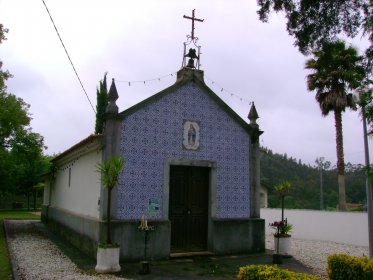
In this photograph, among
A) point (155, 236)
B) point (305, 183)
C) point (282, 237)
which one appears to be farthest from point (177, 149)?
point (305, 183)

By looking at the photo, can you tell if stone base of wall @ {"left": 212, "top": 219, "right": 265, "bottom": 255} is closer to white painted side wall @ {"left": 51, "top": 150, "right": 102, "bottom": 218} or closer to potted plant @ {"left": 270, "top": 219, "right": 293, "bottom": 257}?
potted plant @ {"left": 270, "top": 219, "right": 293, "bottom": 257}

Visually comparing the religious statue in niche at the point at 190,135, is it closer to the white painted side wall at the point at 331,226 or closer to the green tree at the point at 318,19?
the green tree at the point at 318,19

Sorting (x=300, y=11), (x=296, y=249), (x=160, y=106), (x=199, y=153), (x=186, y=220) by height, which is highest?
(x=300, y=11)

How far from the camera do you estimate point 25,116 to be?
17.3 metres

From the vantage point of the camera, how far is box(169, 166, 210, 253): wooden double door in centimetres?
1174

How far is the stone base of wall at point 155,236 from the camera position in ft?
34.6

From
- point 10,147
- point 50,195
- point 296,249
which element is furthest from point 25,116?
point 296,249

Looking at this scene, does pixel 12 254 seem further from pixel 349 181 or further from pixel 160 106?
pixel 349 181

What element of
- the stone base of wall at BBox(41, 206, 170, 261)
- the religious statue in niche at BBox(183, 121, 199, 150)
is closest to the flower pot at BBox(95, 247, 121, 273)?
the stone base of wall at BBox(41, 206, 170, 261)

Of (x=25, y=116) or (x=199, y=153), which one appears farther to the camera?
(x=25, y=116)

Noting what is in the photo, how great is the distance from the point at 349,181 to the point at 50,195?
139 ft

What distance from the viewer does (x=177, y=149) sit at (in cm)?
1183

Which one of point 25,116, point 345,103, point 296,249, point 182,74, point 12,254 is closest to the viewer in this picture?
point 12,254

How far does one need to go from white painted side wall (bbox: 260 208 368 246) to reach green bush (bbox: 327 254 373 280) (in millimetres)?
9249
